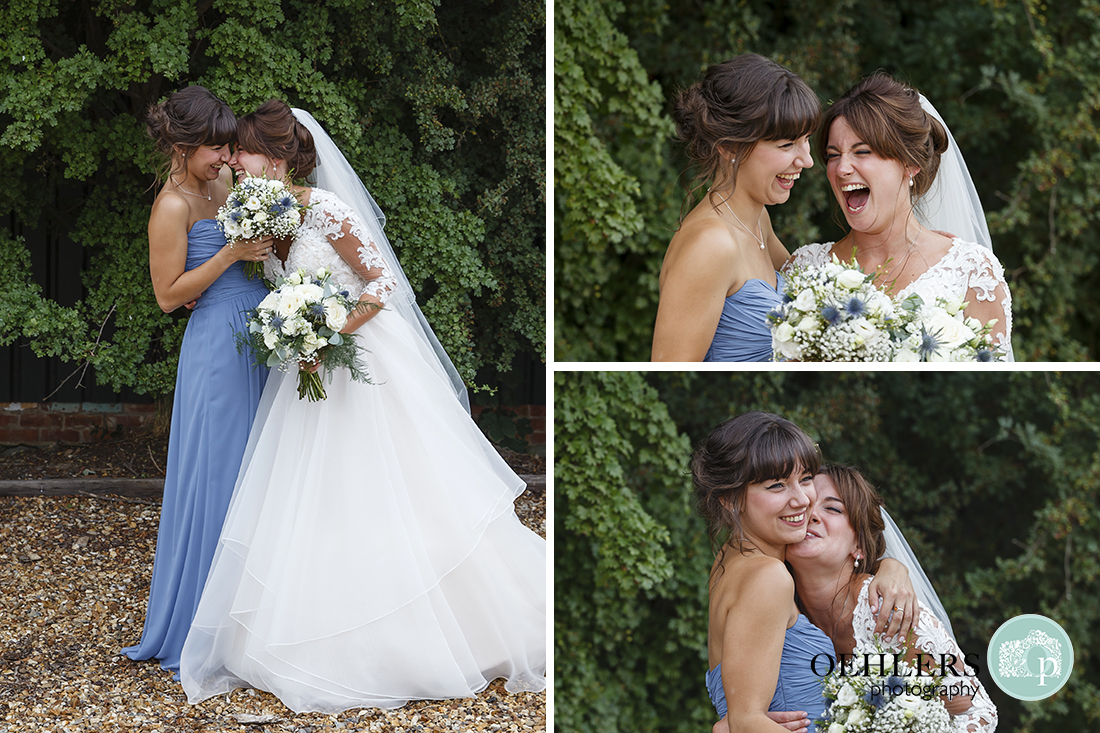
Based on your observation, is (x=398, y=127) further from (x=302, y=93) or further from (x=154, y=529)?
(x=154, y=529)

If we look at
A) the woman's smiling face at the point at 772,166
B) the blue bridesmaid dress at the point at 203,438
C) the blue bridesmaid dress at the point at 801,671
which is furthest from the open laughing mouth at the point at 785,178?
the blue bridesmaid dress at the point at 203,438

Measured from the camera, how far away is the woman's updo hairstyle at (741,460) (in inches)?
97.6

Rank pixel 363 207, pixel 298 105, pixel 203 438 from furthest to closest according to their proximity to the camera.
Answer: pixel 298 105
pixel 363 207
pixel 203 438

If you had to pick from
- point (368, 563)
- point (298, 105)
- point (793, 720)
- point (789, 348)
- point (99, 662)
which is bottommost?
point (99, 662)

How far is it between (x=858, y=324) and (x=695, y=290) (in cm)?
45

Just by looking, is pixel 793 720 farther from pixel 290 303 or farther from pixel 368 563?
pixel 290 303

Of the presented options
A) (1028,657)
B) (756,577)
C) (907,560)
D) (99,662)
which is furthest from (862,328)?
(99,662)

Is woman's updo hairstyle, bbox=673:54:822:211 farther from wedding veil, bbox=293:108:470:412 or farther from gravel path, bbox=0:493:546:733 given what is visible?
gravel path, bbox=0:493:546:733

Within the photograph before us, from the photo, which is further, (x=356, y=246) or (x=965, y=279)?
(x=356, y=246)

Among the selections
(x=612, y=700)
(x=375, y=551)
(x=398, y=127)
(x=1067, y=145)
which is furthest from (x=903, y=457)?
(x=375, y=551)

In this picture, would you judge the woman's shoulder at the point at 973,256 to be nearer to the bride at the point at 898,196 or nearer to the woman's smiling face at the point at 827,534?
the bride at the point at 898,196

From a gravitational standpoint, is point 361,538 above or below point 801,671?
above

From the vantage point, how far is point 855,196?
98.9 inches

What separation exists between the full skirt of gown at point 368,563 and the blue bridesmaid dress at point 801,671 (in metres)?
0.98
